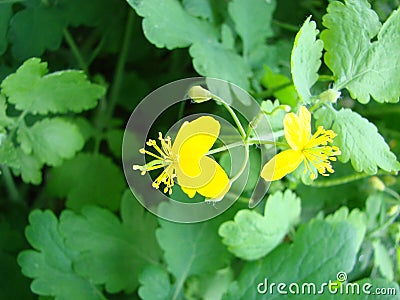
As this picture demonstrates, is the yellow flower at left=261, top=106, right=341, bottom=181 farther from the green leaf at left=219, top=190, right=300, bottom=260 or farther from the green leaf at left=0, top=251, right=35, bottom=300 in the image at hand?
the green leaf at left=0, top=251, right=35, bottom=300

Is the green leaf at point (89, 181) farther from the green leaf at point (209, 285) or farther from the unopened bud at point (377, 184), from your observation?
the unopened bud at point (377, 184)

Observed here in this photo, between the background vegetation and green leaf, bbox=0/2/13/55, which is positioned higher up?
green leaf, bbox=0/2/13/55

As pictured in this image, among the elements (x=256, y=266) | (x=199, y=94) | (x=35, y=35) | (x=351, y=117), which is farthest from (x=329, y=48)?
(x=35, y=35)

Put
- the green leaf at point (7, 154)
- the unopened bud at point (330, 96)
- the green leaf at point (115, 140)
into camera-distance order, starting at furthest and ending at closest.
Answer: the green leaf at point (115, 140) < the green leaf at point (7, 154) < the unopened bud at point (330, 96)

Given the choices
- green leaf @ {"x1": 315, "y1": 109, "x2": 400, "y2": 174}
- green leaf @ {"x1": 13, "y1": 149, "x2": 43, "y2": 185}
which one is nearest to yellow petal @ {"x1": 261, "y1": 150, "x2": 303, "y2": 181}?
green leaf @ {"x1": 315, "y1": 109, "x2": 400, "y2": 174}

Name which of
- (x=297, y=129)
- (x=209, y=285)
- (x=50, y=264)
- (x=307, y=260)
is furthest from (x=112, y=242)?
(x=297, y=129)

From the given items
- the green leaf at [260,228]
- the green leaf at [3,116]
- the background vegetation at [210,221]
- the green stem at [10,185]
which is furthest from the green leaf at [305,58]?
the green stem at [10,185]

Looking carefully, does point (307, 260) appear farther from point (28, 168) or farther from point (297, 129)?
point (28, 168)
